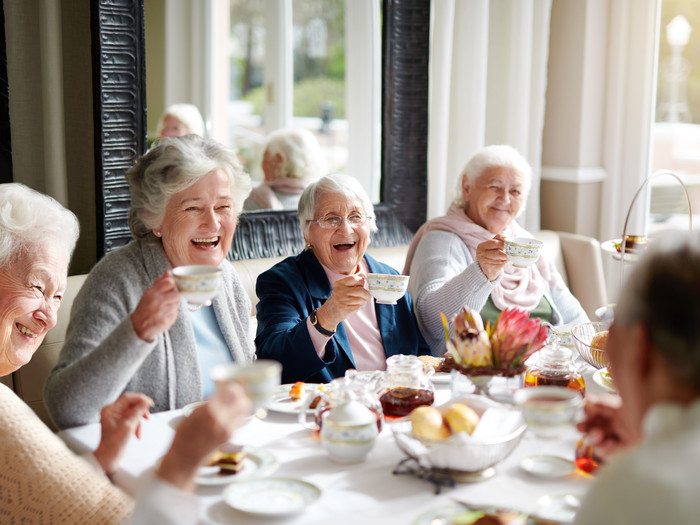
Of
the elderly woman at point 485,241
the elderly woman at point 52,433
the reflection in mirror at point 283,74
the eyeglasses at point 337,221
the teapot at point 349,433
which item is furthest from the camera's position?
the reflection in mirror at point 283,74

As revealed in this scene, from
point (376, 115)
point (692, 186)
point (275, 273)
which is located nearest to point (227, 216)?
point (275, 273)

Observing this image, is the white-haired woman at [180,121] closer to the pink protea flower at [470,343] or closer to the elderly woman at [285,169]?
the elderly woman at [285,169]

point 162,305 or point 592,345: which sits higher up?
point 162,305

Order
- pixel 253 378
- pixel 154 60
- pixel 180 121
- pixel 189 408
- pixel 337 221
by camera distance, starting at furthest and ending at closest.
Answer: pixel 180 121 < pixel 154 60 < pixel 337 221 < pixel 189 408 < pixel 253 378

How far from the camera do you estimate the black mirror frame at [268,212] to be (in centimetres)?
298

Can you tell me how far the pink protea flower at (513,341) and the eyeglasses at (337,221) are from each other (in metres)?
0.95

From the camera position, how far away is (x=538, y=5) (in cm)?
427

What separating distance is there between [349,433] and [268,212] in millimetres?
2092

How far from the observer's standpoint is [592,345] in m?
2.22

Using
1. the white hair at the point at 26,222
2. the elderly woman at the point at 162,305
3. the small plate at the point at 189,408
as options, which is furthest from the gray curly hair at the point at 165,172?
the small plate at the point at 189,408

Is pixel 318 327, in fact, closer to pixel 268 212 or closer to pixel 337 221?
pixel 337 221

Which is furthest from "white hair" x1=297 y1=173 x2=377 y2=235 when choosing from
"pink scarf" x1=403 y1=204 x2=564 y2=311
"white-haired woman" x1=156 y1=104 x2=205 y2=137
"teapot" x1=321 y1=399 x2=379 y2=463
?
"teapot" x1=321 y1=399 x2=379 y2=463

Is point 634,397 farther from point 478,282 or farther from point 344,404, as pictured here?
point 478,282

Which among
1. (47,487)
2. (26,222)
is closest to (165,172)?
(26,222)
